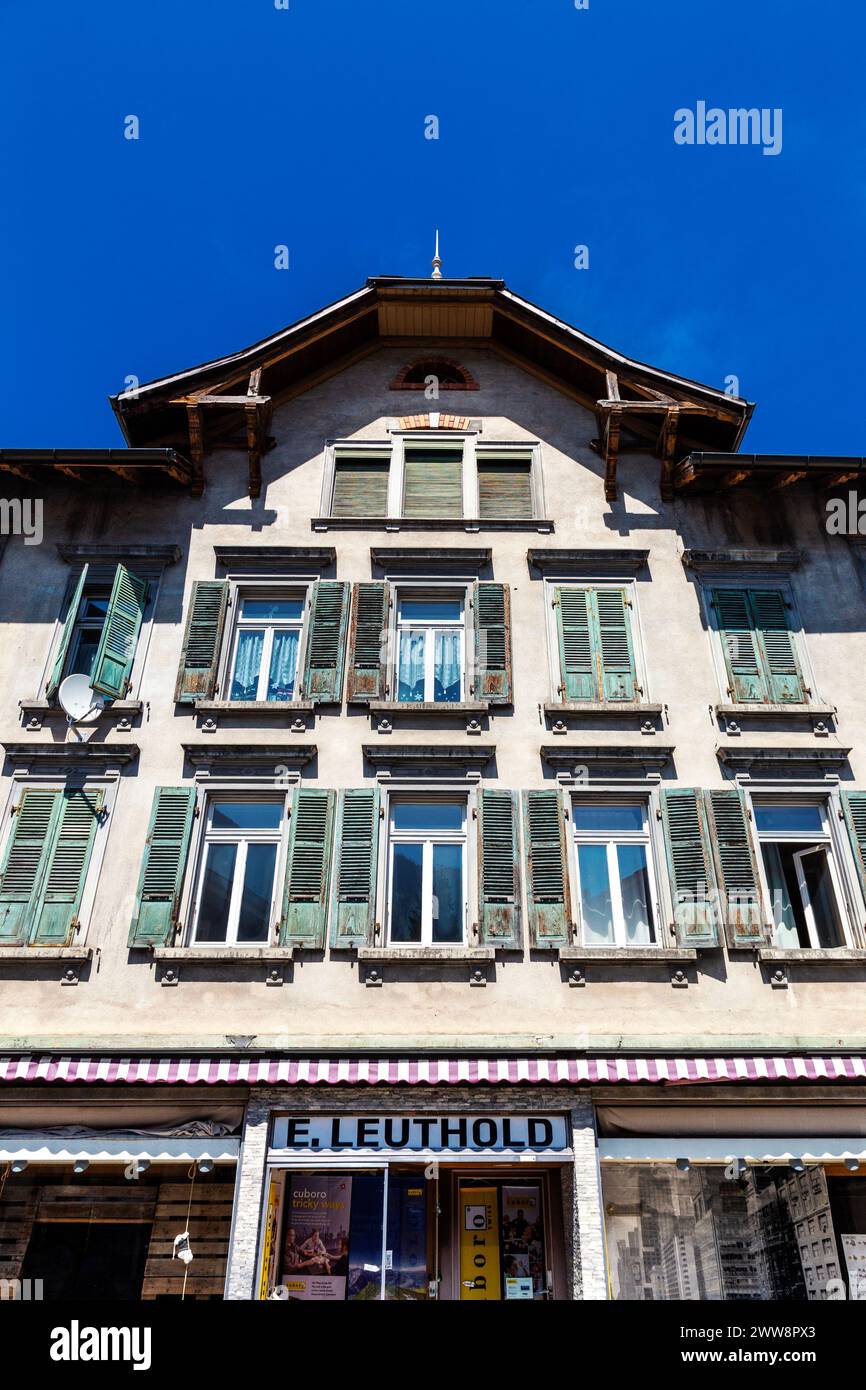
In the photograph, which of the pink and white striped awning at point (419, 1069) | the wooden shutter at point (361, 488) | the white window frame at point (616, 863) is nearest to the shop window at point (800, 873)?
the white window frame at point (616, 863)

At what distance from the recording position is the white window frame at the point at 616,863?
1142cm

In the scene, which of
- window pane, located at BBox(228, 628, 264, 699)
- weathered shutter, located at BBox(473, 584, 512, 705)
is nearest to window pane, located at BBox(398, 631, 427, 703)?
weathered shutter, located at BBox(473, 584, 512, 705)

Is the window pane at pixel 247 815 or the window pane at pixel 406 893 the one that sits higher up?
the window pane at pixel 247 815

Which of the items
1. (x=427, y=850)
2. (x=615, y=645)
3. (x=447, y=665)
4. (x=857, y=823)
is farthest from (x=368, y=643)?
(x=857, y=823)

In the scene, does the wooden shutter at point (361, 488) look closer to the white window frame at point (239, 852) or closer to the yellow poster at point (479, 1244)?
the white window frame at point (239, 852)

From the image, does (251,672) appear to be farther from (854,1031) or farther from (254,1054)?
(854,1031)

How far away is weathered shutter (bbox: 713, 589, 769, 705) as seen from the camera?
511 inches

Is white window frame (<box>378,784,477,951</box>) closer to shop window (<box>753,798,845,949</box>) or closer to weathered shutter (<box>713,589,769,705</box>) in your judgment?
shop window (<box>753,798,845,949</box>)

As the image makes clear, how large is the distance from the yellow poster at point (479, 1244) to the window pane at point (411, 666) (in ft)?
19.5

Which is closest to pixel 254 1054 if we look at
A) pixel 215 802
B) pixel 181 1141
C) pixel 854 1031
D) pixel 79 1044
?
pixel 181 1141

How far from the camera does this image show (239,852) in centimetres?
1202

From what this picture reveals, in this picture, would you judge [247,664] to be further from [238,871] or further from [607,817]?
[607,817]

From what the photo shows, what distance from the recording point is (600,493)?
1484 cm
